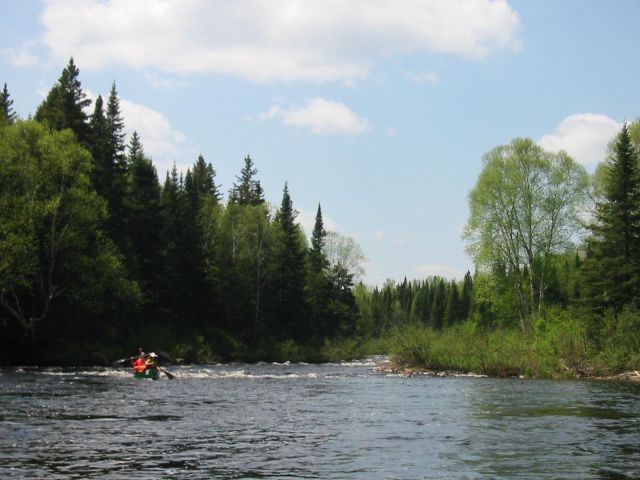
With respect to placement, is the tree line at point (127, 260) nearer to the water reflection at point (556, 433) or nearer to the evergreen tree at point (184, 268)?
the evergreen tree at point (184, 268)

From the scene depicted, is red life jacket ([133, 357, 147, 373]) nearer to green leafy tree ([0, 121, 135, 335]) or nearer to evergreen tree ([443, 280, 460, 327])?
green leafy tree ([0, 121, 135, 335])

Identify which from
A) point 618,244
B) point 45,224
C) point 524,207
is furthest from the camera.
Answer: point 524,207

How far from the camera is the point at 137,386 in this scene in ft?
106

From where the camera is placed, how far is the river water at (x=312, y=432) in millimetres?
13758

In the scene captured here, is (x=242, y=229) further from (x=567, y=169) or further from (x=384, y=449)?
(x=384, y=449)

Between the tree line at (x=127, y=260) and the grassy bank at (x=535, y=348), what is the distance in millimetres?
20358

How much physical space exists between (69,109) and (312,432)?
48281mm

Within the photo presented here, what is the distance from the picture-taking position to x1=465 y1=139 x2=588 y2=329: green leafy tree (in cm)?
5612

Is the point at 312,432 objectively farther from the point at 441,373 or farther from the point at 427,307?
the point at 427,307

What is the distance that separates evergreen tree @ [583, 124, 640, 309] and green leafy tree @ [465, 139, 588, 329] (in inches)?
407

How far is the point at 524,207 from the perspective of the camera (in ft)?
185

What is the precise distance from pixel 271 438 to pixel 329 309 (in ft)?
213

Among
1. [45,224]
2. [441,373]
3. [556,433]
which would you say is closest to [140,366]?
[45,224]

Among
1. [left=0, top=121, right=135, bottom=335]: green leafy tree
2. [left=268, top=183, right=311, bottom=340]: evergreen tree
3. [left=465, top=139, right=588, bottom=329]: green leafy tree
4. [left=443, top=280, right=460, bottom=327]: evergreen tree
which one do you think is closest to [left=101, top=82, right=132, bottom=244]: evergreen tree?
[left=0, top=121, right=135, bottom=335]: green leafy tree
